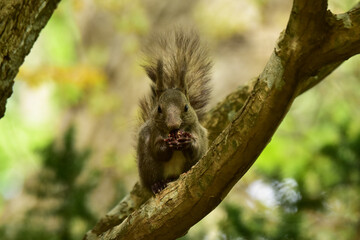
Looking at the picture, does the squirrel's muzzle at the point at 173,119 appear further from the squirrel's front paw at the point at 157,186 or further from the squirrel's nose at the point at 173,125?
the squirrel's front paw at the point at 157,186

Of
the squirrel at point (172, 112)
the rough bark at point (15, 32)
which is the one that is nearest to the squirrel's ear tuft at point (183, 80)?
the squirrel at point (172, 112)

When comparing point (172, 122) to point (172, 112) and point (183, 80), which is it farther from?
point (183, 80)

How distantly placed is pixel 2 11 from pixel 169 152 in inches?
52.4

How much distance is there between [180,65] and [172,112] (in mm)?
423

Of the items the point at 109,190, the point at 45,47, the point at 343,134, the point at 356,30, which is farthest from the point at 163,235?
the point at 45,47

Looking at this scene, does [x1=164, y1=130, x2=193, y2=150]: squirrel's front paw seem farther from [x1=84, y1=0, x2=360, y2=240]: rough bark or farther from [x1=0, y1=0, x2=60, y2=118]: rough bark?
[x1=0, y1=0, x2=60, y2=118]: rough bark

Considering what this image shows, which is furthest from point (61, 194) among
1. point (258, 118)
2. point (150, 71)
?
point (258, 118)

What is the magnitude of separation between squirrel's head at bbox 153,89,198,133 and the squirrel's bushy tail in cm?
19

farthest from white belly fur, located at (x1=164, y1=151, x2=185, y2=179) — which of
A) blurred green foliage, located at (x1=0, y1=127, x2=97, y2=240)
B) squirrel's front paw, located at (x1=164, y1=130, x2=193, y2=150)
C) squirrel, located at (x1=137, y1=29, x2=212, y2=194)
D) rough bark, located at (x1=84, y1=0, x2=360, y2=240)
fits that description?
blurred green foliage, located at (x1=0, y1=127, x2=97, y2=240)

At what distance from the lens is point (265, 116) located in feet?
7.16

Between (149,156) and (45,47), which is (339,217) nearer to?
(149,156)

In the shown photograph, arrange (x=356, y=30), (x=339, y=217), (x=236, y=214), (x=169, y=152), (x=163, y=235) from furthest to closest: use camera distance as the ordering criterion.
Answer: (x=339, y=217)
(x=236, y=214)
(x=169, y=152)
(x=163, y=235)
(x=356, y=30)

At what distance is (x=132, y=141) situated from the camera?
5609 millimetres

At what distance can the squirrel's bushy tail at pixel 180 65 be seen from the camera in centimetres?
364
